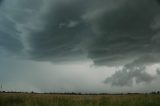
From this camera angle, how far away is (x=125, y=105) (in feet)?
54.2

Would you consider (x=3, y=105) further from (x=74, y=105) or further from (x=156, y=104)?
(x=156, y=104)

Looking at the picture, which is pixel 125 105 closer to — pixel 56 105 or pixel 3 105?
pixel 56 105

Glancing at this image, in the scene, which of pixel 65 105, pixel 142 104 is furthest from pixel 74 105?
pixel 142 104

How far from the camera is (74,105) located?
15445 millimetres

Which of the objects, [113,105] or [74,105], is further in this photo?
[113,105]

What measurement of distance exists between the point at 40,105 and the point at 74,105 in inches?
81.5

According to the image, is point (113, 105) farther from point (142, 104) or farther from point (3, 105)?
point (3, 105)

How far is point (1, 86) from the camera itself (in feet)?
51.8

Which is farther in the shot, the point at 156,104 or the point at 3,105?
the point at 156,104

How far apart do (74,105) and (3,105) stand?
164 inches

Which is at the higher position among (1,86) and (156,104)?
(1,86)

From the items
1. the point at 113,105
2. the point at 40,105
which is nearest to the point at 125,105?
the point at 113,105

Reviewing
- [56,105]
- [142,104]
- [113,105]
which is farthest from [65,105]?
[142,104]

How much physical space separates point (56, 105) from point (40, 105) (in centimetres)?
104
